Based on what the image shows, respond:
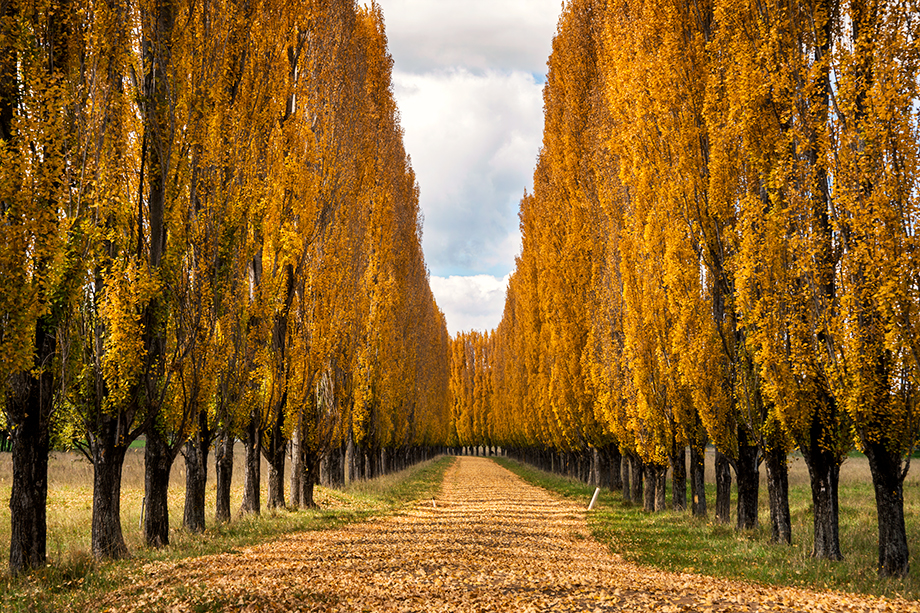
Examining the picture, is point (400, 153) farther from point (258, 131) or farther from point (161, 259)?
point (161, 259)

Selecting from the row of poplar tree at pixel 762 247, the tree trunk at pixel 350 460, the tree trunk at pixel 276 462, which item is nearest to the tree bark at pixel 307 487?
the tree trunk at pixel 276 462

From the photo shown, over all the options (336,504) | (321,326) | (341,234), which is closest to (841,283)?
(321,326)

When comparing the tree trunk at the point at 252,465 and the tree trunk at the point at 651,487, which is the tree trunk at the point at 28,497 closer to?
the tree trunk at the point at 252,465

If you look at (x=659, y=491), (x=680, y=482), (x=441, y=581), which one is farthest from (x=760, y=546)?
(x=659, y=491)

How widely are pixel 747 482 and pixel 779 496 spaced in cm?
129

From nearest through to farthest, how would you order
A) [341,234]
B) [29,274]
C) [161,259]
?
[29,274] < [161,259] < [341,234]

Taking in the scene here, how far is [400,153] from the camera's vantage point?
99.6 ft

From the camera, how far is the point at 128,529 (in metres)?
11.9

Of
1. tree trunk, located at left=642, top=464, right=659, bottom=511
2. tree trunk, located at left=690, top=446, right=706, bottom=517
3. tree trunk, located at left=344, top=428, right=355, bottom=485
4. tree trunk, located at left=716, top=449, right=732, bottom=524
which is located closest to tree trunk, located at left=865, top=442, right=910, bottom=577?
tree trunk, located at left=716, top=449, right=732, bottom=524

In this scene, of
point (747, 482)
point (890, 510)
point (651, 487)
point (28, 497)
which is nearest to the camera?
point (28, 497)

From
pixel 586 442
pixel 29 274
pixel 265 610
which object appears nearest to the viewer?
pixel 265 610

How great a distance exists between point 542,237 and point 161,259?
20.7 metres

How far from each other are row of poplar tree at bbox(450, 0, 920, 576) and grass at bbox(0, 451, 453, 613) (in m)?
8.17

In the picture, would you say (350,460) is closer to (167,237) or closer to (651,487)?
(651,487)
